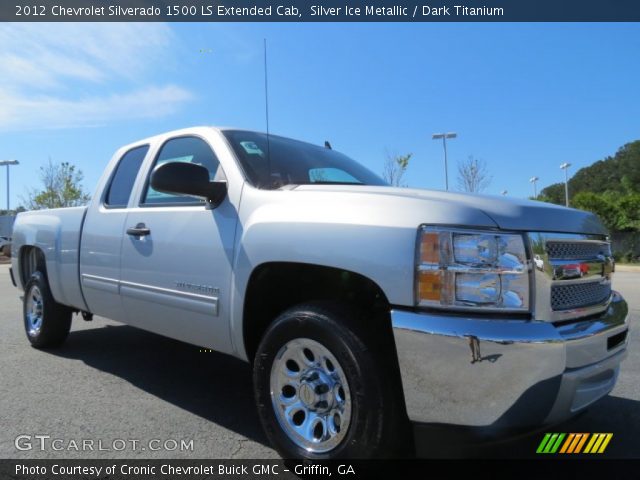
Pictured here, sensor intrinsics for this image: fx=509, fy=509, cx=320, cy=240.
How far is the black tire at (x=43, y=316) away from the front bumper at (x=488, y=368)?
4.03 meters

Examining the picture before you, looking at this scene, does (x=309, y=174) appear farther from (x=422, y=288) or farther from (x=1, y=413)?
(x=1, y=413)

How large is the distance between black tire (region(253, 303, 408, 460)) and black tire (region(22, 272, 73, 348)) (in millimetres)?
3444

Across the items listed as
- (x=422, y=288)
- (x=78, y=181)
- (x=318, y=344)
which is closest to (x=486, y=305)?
(x=422, y=288)

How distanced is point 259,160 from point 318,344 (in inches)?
55.9

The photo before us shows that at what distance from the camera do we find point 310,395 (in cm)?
245

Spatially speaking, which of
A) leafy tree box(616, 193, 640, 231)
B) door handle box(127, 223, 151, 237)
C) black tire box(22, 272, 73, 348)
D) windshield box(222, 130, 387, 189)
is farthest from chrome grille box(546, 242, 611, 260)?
leafy tree box(616, 193, 640, 231)

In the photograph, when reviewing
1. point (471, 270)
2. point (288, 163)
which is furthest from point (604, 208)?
point (471, 270)

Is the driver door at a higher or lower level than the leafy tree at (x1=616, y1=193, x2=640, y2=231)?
lower

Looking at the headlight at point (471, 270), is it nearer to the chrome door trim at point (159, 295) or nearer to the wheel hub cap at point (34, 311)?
the chrome door trim at point (159, 295)

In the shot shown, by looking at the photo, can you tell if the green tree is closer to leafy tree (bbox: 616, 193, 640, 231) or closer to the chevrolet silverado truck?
leafy tree (bbox: 616, 193, 640, 231)

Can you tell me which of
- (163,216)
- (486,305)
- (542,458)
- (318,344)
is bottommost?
(542,458)

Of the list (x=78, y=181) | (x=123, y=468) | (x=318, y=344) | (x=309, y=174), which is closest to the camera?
(x=318, y=344)

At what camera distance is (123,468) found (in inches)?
105

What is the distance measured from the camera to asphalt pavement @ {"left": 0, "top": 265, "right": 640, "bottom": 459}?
2.82 meters
